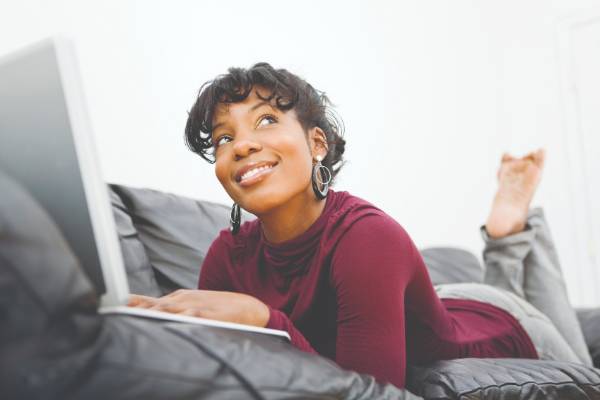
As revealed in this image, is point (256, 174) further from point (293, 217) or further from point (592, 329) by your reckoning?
point (592, 329)

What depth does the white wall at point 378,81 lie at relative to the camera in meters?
1.76

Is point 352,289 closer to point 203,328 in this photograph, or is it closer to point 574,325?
point 203,328

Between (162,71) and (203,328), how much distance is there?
1.43 metres

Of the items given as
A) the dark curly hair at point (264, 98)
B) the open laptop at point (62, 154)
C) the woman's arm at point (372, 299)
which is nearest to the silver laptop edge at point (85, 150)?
the open laptop at point (62, 154)

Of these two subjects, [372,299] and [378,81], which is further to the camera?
[378,81]

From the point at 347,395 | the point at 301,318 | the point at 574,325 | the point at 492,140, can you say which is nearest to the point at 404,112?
the point at 492,140

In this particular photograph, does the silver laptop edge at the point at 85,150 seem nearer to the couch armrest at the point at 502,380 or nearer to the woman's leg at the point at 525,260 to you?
the couch armrest at the point at 502,380

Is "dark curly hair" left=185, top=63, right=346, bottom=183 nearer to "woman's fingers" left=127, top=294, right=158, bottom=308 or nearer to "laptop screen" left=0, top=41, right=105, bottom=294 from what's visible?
Answer: "woman's fingers" left=127, top=294, right=158, bottom=308

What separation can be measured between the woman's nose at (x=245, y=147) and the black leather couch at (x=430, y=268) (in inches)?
16.4

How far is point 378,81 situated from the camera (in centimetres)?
280

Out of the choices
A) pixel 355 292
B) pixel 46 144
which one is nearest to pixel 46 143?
pixel 46 144

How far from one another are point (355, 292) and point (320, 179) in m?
0.29

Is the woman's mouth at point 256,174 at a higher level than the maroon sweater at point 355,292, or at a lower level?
higher

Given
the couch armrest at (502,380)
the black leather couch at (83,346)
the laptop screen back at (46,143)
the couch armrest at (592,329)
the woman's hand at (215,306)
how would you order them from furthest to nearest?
the couch armrest at (592,329) < the couch armrest at (502,380) < the woman's hand at (215,306) < the laptop screen back at (46,143) < the black leather couch at (83,346)
